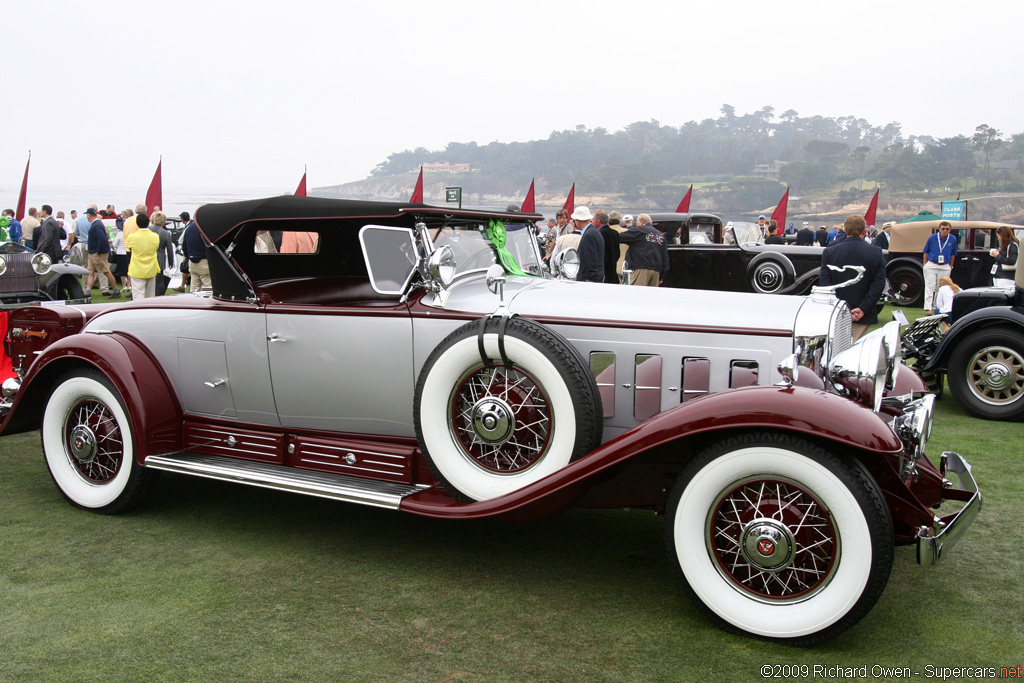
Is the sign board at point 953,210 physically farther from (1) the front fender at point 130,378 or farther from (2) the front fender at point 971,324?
(1) the front fender at point 130,378

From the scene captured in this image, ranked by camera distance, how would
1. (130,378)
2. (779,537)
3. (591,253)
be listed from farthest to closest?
(591,253) → (130,378) → (779,537)

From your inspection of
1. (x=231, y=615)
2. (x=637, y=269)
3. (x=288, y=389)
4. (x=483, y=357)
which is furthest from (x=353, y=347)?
(x=637, y=269)

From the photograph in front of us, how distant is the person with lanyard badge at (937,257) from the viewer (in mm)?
12586

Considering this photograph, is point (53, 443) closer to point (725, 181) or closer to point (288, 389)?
point (288, 389)

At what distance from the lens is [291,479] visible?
3.87 meters

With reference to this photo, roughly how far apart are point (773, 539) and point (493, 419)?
4.25 feet

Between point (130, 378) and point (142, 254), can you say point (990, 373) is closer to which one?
point (130, 378)

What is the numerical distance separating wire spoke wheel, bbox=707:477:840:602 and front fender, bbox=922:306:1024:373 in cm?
478

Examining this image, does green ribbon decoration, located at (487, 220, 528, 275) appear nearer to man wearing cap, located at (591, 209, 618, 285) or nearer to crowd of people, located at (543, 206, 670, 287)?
crowd of people, located at (543, 206, 670, 287)

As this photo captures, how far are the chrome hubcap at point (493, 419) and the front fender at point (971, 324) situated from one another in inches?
199

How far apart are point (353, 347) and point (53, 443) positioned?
2079 millimetres

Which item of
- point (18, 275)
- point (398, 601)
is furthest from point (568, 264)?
point (18, 275)

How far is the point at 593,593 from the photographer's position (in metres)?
3.46

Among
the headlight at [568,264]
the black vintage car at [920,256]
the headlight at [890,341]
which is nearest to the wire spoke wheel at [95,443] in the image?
the headlight at [568,264]
